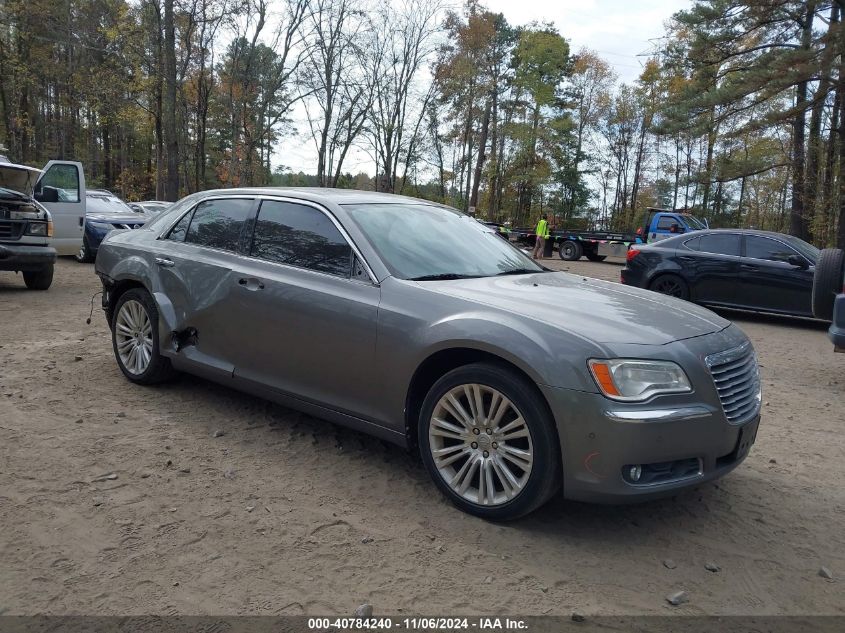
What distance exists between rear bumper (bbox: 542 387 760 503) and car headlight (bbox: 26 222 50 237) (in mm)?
9463

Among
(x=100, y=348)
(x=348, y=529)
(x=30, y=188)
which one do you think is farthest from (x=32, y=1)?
(x=348, y=529)

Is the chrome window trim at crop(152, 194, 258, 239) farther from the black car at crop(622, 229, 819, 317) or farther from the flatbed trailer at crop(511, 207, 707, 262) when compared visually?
the flatbed trailer at crop(511, 207, 707, 262)

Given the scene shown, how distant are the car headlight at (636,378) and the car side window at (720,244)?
8777mm

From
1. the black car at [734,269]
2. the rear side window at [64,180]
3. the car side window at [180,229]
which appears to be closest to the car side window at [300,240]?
the car side window at [180,229]

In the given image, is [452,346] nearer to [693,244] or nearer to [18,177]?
[693,244]

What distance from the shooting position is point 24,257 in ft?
32.0

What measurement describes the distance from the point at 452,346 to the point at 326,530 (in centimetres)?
108

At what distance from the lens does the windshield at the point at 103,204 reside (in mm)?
15844

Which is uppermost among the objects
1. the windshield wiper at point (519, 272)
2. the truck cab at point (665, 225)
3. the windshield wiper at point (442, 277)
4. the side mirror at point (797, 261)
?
the truck cab at point (665, 225)

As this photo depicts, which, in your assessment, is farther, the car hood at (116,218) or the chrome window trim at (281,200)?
the car hood at (116,218)

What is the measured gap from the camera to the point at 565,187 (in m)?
52.0

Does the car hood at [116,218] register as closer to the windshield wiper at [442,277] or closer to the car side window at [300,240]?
the car side window at [300,240]

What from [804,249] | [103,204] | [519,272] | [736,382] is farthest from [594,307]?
[103,204]

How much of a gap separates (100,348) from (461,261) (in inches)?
171
